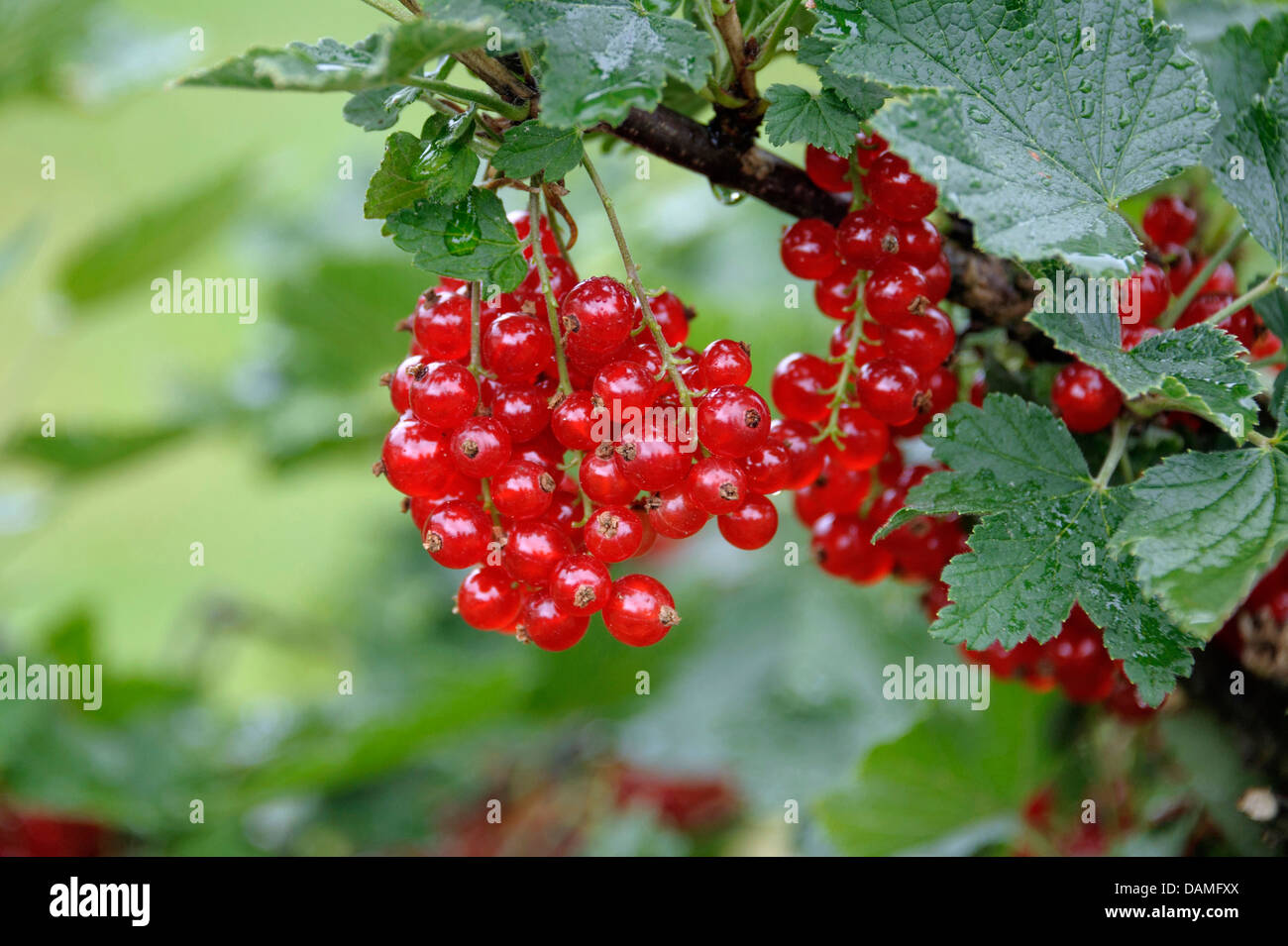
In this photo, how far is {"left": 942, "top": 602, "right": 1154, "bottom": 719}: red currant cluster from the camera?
652 mm

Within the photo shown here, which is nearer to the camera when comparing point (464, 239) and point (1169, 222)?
point (464, 239)

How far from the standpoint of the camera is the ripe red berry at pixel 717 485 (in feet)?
1.64

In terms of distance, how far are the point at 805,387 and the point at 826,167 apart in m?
0.13

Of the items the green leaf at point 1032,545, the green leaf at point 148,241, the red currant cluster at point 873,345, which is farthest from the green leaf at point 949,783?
the green leaf at point 148,241

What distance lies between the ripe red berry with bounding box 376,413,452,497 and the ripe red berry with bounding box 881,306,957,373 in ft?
0.86

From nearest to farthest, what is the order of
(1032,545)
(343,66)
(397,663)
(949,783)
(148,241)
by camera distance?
(343,66), (1032,545), (949,783), (148,241), (397,663)

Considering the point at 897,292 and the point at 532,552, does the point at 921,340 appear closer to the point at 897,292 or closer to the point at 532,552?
the point at 897,292

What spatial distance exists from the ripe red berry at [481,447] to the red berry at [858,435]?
0.21 meters

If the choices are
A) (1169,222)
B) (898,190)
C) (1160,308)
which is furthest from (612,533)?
(1169,222)

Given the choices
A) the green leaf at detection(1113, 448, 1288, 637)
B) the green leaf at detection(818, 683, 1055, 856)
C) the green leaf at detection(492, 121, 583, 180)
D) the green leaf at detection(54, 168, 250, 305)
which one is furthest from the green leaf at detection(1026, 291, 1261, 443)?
the green leaf at detection(54, 168, 250, 305)

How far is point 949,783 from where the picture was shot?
0.97m

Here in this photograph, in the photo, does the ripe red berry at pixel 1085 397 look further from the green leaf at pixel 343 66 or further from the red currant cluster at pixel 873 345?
the green leaf at pixel 343 66
